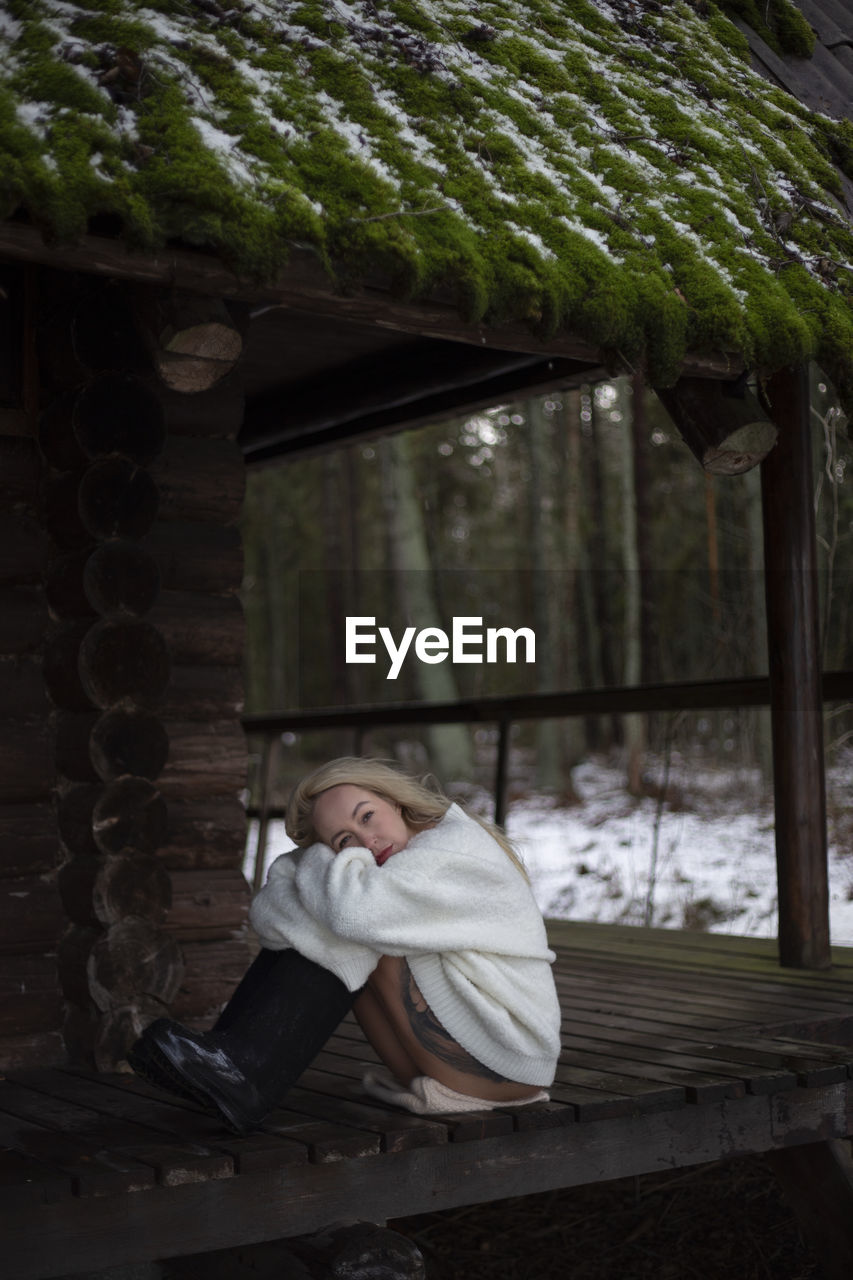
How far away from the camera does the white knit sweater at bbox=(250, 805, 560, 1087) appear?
11.1ft

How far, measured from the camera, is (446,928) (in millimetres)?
3414

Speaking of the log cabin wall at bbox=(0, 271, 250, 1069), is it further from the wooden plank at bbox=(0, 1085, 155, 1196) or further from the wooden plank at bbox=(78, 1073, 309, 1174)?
the wooden plank at bbox=(78, 1073, 309, 1174)

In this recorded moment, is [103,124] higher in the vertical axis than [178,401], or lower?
higher


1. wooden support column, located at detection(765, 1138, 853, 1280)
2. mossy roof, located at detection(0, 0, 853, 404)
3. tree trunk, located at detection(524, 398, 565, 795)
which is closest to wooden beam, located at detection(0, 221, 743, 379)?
mossy roof, located at detection(0, 0, 853, 404)

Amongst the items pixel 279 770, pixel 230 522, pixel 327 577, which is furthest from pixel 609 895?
pixel 279 770

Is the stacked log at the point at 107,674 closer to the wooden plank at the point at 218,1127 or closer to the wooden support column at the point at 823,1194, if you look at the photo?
the wooden plank at the point at 218,1127

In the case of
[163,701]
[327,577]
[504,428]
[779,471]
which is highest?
[779,471]

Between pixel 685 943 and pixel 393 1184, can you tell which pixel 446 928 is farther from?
pixel 685 943

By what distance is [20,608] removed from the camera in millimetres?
4703

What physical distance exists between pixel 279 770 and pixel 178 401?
840 inches

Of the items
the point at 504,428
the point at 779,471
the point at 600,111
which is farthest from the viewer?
the point at 504,428

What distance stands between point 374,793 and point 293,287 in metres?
1.36

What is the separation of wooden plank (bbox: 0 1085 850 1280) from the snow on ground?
4949 millimetres

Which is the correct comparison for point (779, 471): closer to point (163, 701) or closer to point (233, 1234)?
point (163, 701)
